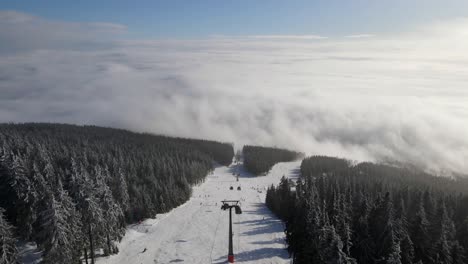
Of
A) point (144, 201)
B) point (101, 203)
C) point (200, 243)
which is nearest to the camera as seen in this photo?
point (101, 203)

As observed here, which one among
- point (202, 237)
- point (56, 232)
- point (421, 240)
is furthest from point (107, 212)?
point (421, 240)

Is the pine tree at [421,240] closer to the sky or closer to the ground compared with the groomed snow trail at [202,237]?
closer to the sky

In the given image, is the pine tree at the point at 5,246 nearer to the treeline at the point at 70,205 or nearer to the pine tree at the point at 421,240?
the treeline at the point at 70,205

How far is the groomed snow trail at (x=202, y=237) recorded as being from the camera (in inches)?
2544

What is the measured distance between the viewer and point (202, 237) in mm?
77250

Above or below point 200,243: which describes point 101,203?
above

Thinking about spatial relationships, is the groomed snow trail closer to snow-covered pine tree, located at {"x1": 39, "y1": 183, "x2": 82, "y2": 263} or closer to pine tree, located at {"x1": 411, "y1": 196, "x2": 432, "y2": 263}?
snow-covered pine tree, located at {"x1": 39, "y1": 183, "x2": 82, "y2": 263}

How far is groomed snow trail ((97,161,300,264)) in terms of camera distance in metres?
64.6

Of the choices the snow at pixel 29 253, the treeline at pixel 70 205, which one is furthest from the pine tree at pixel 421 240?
the snow at pixel 29 253

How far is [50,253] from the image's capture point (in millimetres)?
43875

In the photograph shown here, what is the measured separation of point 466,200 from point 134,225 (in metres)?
84.0

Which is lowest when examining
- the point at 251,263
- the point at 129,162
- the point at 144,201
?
the point at 251,263

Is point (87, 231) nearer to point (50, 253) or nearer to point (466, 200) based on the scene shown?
point (50, 253)

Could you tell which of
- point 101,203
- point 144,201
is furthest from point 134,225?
point 101,203
